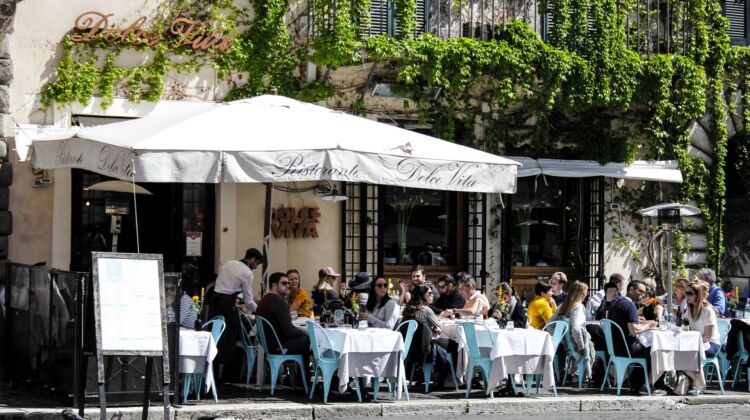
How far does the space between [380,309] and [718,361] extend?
443 centimetres

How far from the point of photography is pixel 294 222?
17.8 m

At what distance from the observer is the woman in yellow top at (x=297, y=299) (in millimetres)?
15234

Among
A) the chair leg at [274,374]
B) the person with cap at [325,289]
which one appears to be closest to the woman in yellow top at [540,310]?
the person with cap at [325,289]

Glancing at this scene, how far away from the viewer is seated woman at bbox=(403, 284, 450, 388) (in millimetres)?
13312

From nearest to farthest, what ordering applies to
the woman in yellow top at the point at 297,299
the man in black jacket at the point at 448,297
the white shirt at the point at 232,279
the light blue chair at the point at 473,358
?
1. the light blue chair at the point at 473,358
2. the white shirt at the point at 232,279
3. the woman in yellow top at the point at 297,299
4. the man in black jacket at the point at 448,297

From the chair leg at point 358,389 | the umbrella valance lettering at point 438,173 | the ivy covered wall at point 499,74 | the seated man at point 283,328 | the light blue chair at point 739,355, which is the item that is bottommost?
the chair leg at point 358,389

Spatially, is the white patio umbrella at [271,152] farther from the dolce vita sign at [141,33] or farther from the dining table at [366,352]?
the dolce vita sign at [141,33]

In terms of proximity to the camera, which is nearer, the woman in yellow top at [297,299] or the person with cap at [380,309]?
the person with cap at [380,309]

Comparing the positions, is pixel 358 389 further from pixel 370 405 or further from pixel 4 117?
pixel 4 117

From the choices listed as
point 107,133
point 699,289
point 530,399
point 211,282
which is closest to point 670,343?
point 699,289

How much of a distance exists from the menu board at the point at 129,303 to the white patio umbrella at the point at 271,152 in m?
1.23

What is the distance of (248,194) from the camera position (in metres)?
17.6

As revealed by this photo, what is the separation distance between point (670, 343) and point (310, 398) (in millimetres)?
4126

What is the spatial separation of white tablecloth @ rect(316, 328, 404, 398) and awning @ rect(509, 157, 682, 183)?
679cm
